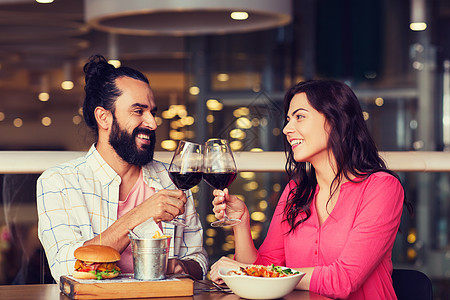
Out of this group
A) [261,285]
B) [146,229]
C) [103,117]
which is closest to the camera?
[261,285]

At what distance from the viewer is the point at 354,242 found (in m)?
1.90

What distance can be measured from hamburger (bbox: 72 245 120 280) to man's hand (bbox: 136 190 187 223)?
0.66 feet

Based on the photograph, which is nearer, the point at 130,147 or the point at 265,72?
the point at 130,147

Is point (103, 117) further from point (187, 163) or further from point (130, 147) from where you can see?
point (187, 163)

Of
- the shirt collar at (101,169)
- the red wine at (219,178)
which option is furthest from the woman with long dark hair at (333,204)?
the shirt collar at (101,169)

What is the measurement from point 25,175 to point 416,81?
493cm

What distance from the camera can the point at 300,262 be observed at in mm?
2086

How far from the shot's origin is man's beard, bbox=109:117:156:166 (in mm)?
2221

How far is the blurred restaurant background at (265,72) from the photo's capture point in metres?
6.32

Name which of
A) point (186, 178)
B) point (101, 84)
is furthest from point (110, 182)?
point (186, 178)

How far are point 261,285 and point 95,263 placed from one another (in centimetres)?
42

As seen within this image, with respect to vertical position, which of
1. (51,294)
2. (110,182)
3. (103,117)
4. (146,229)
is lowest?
(51,294)

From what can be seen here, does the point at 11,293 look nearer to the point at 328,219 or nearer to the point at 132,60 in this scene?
the point at 328,219

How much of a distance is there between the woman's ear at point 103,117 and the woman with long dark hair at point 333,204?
1.91 ft
